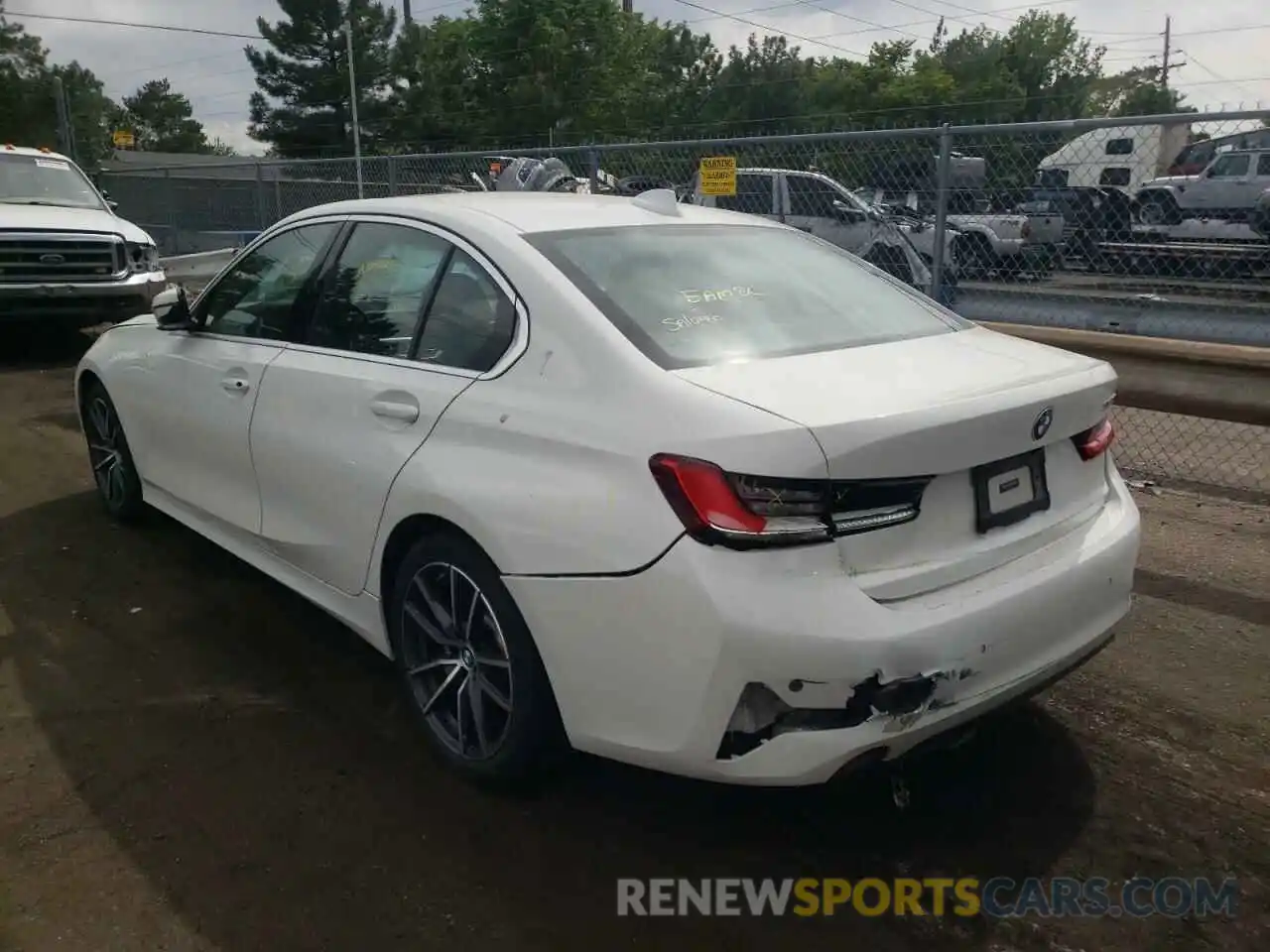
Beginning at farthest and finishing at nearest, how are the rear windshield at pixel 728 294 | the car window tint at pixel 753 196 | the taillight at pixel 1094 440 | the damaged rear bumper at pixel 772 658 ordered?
the car window tint at pixel 753 196
the taillight at pixel 1094 440
the rear windshield at pixel 728 294
the damaged rear bumper at pixel 772 658

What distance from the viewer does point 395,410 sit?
3186 millimetres

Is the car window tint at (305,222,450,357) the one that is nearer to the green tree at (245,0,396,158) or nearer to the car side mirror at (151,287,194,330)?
the car side mirror at (151,287,194,330)

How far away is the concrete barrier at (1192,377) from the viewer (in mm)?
4953

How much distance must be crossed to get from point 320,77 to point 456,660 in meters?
54.9

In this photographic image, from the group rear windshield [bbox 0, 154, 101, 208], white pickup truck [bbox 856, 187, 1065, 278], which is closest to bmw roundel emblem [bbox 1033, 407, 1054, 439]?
white pickup truck [bbox 856, 187, 1065, 278]

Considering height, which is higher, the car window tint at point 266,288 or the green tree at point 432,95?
the green tree at point 432,95

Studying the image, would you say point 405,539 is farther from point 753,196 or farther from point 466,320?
point 753,196

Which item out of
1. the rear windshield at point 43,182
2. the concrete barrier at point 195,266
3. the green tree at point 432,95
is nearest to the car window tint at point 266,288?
the rear windshield at point 43,182

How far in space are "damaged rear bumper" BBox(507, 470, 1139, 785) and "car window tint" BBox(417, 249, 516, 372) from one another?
74cm

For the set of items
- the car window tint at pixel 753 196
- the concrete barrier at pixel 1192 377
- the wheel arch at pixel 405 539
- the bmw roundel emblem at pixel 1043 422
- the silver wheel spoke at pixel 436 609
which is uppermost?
the car window tint at pixel 753 196

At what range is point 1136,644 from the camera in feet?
13.0

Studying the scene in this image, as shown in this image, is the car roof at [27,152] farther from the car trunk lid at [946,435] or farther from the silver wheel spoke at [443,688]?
the car trunk lid at [946,435]

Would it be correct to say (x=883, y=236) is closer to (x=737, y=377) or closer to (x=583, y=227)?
(x=583, y=227)

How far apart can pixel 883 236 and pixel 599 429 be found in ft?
21.9
